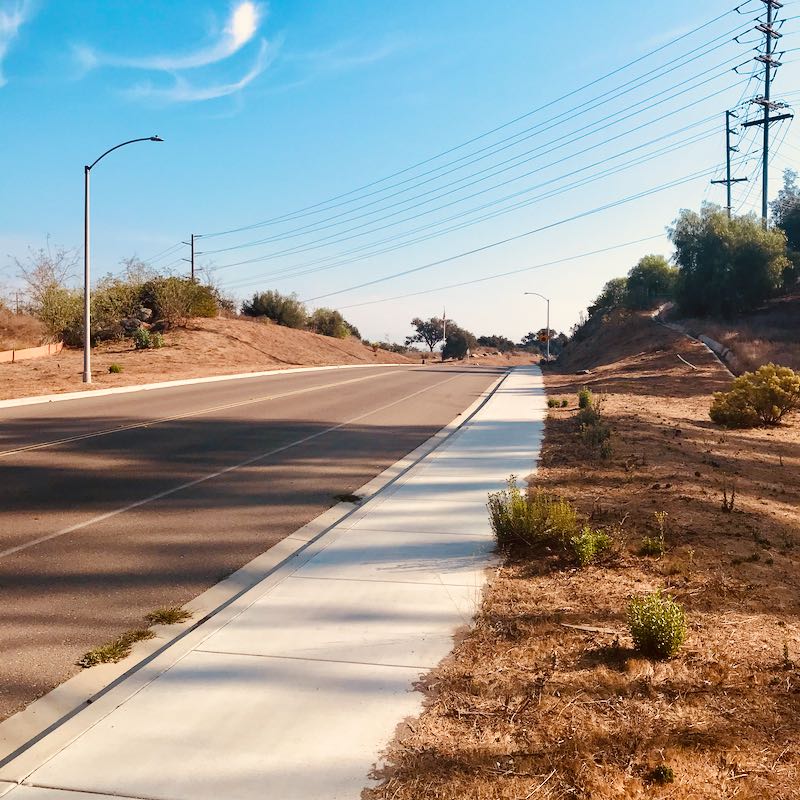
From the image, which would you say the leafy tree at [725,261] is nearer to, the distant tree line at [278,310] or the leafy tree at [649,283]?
the leafy tree at [649,283]

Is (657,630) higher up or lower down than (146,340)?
lower down

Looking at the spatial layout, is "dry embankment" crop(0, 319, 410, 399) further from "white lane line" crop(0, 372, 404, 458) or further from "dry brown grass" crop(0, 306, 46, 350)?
"white lane line" crop(0, 372, 404, 458)

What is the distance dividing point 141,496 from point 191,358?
31.6m

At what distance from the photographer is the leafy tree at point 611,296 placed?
67.9 m

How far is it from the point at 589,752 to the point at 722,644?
176 centimetres

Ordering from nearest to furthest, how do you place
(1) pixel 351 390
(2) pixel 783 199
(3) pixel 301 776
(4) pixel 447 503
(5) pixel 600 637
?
(3) pixel 301 776
(5) pixel 600 637
(4) pixel 447 503
(1) pixel 351 390
(2) pixel 783 199

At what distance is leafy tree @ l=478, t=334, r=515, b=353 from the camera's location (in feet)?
438

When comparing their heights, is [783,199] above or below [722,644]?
above

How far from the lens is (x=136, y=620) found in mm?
5699

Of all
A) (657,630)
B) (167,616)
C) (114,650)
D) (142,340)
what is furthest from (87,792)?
(142,340)

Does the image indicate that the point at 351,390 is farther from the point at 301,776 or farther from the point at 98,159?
the point at 301,776

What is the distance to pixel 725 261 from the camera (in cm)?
4362

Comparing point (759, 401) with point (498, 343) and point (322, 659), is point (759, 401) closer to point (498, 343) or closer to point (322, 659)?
point (322, 659)

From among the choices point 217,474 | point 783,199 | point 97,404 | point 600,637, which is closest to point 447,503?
point 217,474
